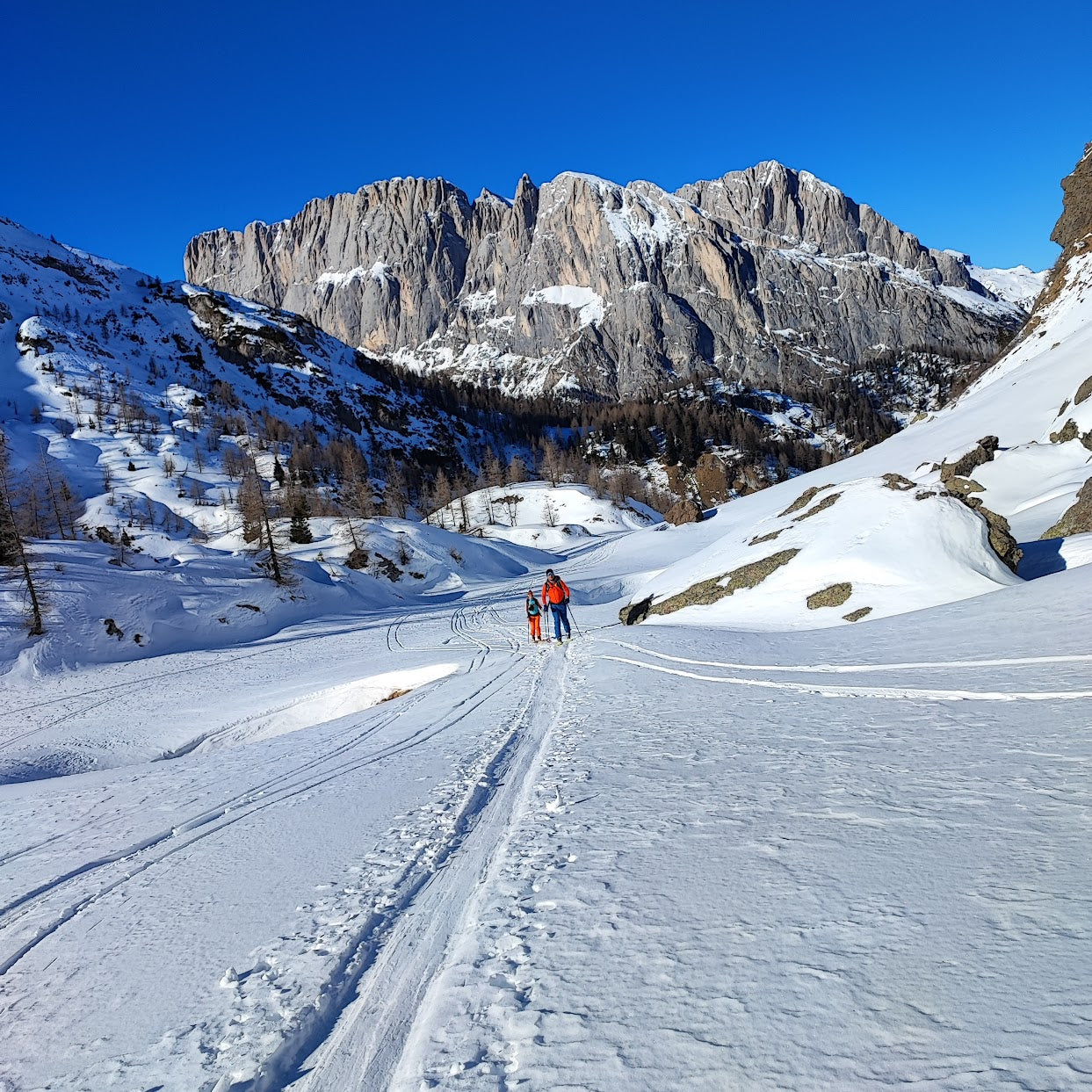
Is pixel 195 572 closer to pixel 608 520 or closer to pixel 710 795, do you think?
pixel 710 795

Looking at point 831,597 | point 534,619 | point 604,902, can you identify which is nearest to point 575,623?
point 534,619

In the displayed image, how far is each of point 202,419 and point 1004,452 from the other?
501 ft

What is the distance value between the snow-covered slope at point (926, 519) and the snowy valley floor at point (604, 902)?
779 cm

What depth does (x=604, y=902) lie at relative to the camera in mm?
3803

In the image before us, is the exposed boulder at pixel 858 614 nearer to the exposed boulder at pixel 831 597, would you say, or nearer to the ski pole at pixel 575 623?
the exposed boulder at pixel 831 597

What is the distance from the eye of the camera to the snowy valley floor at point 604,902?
2.51 meters

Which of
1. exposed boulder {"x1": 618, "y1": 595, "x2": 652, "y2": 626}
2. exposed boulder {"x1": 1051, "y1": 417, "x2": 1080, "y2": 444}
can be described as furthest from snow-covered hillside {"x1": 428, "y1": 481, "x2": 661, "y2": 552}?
exposed boulder {"x1": 618, "y1": 595, "x2": 652, "y2": 626}

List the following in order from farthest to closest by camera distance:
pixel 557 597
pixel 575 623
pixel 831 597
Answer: pixel 575 623
pixel 557 597
pixel 831 597

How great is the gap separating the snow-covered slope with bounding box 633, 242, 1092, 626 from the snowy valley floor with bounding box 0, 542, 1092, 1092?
7786mm

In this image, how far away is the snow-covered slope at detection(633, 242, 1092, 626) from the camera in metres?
16.6

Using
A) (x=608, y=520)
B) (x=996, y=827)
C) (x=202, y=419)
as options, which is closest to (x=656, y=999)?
(x=996, y=827)

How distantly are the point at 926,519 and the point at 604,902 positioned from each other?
1802 cm

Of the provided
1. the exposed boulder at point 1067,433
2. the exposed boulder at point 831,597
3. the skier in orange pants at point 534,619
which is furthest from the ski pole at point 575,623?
the exposed boulder at point 1067,433

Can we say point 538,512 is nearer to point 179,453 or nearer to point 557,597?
point 179,453
